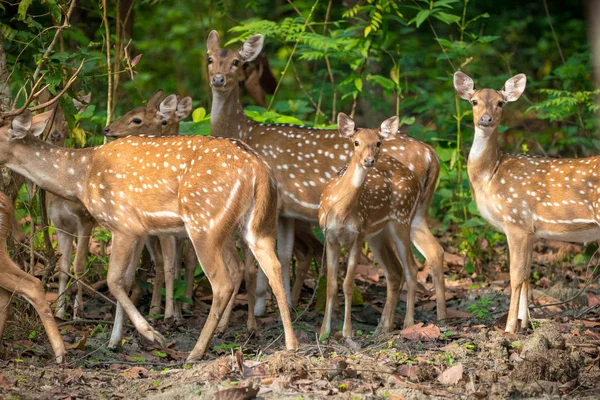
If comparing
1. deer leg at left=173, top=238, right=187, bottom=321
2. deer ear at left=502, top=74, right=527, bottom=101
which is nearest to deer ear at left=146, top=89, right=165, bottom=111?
deer leg at left=173, top=238, right=187, bottom=321

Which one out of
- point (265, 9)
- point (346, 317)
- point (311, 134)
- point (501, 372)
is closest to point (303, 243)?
point (311, 134)

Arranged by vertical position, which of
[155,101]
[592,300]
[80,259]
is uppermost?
[155,101]

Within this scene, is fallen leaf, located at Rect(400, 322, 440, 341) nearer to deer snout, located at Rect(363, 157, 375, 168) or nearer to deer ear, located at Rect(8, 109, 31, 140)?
deer snout, located at Rect(363, 157, 375, 168)

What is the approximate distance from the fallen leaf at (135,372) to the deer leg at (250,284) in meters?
1.89

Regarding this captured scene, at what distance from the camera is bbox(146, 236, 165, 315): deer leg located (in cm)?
931

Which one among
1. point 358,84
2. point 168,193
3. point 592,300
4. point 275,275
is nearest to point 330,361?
point 275,275

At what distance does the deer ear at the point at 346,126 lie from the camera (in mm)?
8776

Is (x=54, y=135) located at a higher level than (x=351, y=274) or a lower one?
higher

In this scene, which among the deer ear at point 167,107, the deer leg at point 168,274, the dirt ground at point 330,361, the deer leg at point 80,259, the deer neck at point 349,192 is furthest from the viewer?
the deer ear at point 167,107

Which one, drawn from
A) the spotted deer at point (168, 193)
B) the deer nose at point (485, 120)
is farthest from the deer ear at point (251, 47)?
the deer nose at point (485, 120)

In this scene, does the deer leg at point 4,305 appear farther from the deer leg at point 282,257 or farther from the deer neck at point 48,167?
the deer leg at point 282,257

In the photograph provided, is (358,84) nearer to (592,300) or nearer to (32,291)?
(592,300)

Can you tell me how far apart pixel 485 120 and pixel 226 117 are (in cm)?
254

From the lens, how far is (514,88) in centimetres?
925
